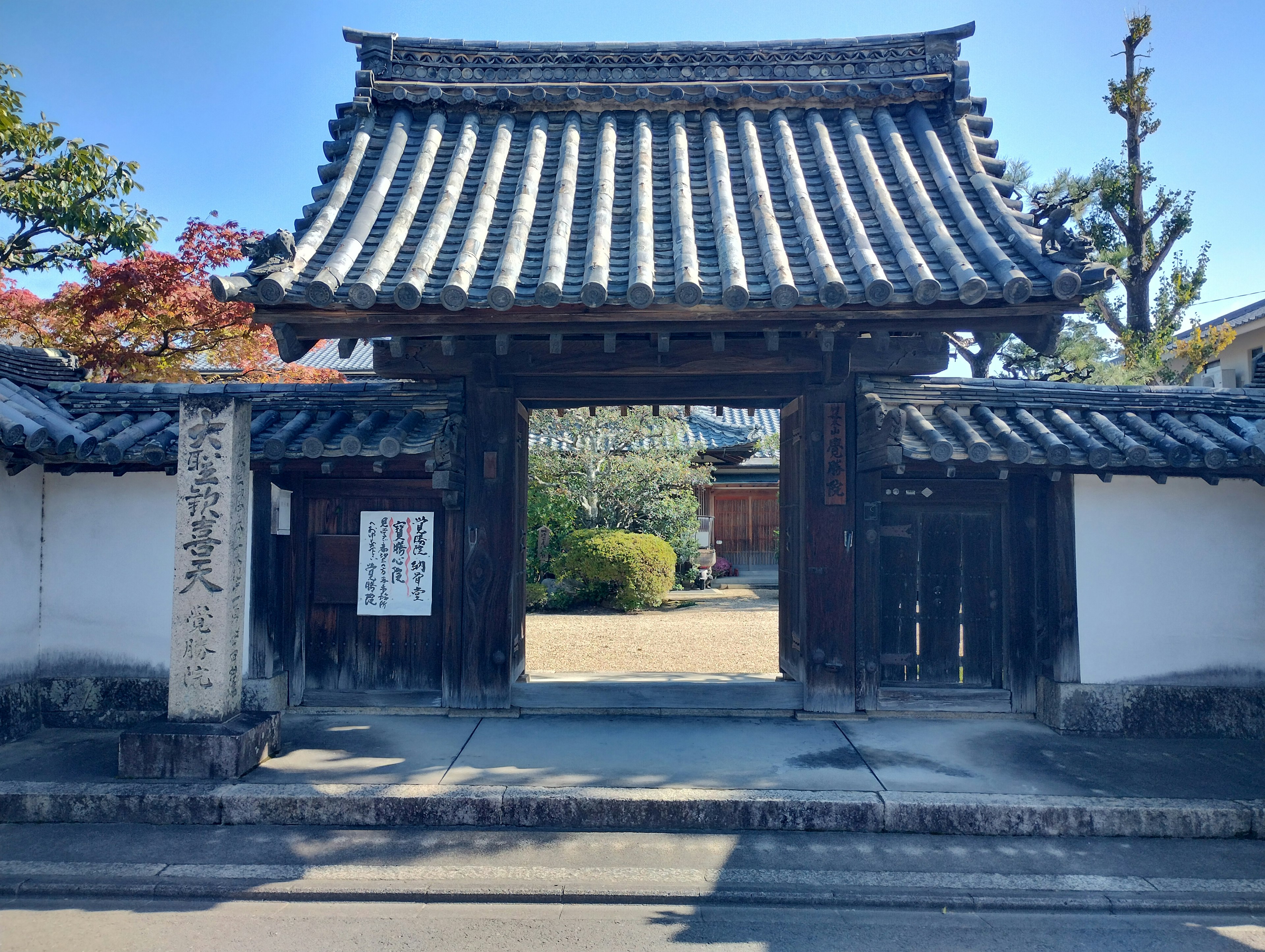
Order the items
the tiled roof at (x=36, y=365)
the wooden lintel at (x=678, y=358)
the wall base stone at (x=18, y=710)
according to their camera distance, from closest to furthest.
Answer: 1. the wall base stone at (x=18, y=710)
2. the wooden lintel at (x=678, y=358)
3. the tiled roof at (x=36, y=365)

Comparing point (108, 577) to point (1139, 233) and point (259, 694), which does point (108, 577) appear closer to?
point (259, 694)

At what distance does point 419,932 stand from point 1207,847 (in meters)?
5.06

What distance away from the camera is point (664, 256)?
6.21 metres

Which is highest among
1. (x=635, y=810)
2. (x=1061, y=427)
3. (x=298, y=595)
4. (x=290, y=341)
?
(x=290, y=341)

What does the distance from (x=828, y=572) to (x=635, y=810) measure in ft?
9.84

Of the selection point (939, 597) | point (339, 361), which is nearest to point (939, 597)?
point (939, 597)

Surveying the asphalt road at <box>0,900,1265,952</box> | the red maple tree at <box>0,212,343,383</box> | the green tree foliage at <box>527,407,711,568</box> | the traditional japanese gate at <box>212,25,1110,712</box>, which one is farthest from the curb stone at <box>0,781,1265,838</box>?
the green tree foliage at <box>527,407,711,568</box>

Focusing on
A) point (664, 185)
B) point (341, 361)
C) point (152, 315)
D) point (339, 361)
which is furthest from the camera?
point (339, 361)

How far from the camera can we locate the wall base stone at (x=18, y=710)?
21.7 feet

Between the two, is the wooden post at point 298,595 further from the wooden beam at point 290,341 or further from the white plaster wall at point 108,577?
the wooden beam at point 290,341

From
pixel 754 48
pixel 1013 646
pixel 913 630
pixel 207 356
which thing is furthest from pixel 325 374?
pixel 1013 646

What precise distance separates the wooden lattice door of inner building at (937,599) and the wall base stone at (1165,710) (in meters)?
0.71

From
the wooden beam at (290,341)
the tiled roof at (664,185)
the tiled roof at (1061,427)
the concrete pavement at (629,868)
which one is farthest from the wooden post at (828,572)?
the wooden beam at (290,341)

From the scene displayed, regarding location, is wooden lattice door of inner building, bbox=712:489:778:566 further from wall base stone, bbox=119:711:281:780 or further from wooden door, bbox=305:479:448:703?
wall base stone, bbox=119:711:281:780
